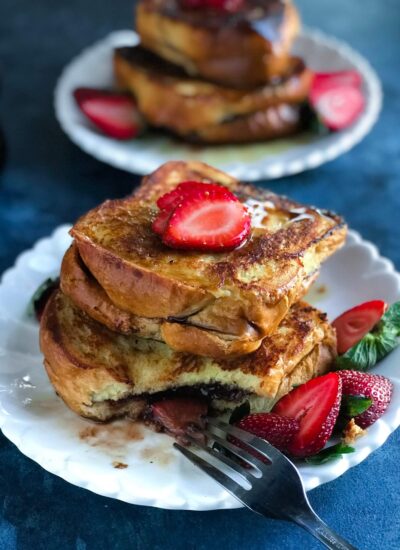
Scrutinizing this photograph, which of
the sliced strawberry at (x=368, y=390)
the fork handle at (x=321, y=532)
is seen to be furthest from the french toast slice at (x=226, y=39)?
the fork handle at (x=321, y=532)

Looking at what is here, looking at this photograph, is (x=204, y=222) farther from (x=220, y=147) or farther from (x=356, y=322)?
(x=220, y=147)

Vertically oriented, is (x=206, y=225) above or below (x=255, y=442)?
above

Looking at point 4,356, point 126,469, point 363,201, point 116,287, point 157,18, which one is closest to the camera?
point 126,469

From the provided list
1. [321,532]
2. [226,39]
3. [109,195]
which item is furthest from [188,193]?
[226,39]

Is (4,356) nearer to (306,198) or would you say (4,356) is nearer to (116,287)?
(116,287)

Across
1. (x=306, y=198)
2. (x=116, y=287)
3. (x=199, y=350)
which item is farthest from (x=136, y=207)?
(x=306, y=198)
